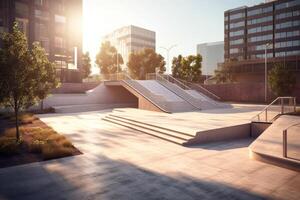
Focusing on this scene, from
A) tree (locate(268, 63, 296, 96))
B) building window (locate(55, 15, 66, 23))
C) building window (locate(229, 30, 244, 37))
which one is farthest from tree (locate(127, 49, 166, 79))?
building window (locate(229, 30, 244, 37))

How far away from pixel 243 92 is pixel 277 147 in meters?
Result: 28.2

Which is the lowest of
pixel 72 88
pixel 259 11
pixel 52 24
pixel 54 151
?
pixel 54 151

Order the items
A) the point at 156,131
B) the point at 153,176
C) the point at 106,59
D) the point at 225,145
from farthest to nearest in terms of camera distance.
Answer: the point at 106,59 < the point at 156,131 < the point at 225,145 < the point at 153,176

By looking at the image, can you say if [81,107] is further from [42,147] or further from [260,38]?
[260,38]

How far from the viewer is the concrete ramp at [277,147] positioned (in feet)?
28.3

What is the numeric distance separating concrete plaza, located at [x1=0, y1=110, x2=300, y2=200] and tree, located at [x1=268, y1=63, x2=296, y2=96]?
67.8 ft

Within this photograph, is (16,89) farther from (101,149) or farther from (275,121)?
(275,121)

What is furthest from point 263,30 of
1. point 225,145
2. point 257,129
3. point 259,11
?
point 225,145

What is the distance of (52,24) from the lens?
45000 mm

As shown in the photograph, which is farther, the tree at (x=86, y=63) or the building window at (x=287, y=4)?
the building window at (x=287, y=4)

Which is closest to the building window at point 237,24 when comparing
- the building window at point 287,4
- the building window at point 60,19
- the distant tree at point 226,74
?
the building window at point 287,4

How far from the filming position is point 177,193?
6.71 metres

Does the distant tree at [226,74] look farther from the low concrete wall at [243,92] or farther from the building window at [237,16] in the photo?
the building window at [237,16]

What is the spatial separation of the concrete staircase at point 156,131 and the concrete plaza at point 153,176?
1.00 metres
